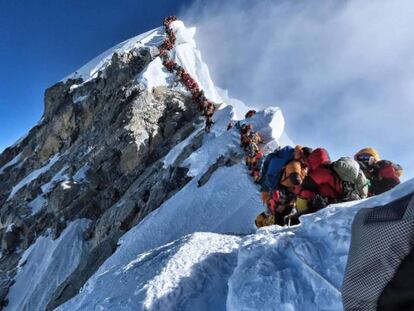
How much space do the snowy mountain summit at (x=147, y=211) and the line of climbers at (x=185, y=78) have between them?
668 mm

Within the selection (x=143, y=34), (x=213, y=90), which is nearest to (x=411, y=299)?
(x=213, y=90)

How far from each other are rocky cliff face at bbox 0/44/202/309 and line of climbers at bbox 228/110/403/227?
11.4 meters

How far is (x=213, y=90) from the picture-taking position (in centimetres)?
4159

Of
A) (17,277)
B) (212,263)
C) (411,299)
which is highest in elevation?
(17,277)

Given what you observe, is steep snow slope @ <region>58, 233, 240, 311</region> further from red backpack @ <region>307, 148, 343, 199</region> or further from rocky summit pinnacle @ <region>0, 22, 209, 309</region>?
rocky summit pinnacle @ <region>0, 22, 209, 309</region>

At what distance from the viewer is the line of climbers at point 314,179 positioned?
7.73 metres

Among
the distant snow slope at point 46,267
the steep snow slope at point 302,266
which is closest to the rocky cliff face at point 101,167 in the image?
the distant snow slope at point 46,267

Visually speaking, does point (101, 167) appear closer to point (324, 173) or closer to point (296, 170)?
point (296, 170)

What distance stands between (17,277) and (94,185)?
29.3 feet

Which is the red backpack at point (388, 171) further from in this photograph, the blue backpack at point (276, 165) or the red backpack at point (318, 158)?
the blue backpack at point (276, 165)

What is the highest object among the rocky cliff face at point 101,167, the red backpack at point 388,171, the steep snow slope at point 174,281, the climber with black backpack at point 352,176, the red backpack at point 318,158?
the rocky cliff face at point 101,167

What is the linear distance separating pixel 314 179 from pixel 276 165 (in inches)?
43.1

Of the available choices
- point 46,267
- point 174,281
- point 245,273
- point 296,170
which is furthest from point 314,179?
point 46,267

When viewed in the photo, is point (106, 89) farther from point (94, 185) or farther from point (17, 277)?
point (17, 277)
